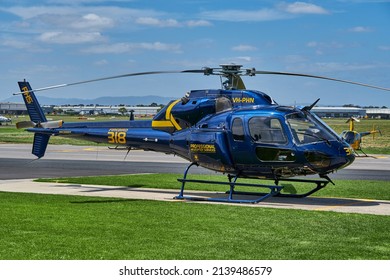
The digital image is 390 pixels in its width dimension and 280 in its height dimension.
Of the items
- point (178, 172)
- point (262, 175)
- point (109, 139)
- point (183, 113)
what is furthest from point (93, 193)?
point (178, 172)

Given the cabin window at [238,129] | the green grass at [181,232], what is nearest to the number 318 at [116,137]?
the green grass at [181,232]

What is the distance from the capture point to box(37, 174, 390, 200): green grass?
19583mm

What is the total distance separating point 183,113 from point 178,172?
927 centimetres

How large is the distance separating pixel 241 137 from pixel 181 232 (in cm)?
530

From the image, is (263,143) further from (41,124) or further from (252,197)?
(41,124)

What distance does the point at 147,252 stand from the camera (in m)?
10.1

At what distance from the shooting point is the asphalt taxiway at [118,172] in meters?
16.8

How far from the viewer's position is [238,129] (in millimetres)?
16703

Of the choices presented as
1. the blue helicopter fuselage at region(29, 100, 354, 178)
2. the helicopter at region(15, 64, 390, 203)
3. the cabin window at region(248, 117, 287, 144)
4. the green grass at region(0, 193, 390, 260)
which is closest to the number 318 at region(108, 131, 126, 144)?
the helicopter at region(15, 64, 390, 203)

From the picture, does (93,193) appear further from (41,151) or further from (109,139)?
(41,151)

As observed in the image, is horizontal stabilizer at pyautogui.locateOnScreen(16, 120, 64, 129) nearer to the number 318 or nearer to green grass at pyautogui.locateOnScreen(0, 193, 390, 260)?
the number 318

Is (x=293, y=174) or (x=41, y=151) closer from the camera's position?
(x=293, y=174)

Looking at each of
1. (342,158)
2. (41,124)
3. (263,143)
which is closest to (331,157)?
(342,158)
